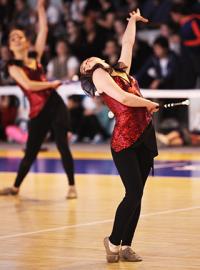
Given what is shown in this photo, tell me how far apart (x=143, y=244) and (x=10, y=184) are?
14.6ft

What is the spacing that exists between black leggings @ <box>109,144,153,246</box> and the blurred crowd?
28.4 feet

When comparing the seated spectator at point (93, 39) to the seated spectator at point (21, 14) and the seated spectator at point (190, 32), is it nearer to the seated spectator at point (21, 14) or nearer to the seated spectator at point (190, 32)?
the seated spectator at point (190, 32)

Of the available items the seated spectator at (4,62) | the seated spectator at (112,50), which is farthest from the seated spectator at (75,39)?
the seated spectator at (4,62)

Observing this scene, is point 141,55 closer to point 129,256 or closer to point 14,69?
point 14,69

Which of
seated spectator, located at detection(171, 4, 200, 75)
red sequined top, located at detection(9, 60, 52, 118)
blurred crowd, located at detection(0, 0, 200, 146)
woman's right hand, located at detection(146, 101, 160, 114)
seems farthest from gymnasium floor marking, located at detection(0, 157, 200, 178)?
woman's right hand, located at detection(146, 101, 160, 114)

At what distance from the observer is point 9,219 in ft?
30.8

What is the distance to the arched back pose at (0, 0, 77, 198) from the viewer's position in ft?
35.8

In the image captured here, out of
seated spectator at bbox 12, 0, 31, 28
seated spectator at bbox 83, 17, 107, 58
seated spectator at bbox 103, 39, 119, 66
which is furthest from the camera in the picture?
seated spectator at bbox 12, 0, 31, 28

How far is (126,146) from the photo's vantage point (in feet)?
23.9

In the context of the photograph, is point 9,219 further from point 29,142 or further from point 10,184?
point 10,184

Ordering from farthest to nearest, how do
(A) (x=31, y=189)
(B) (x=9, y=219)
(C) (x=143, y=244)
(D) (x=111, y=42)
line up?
1. (D) (x=111, y=42)
2. (A) (x=31, y=189)
3. (B) (x=9, y=219)
4. (C) (x=143, y=244)

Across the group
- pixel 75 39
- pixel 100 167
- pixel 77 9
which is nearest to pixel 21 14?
pixel 77 9

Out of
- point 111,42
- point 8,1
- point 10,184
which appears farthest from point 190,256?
point 8,1

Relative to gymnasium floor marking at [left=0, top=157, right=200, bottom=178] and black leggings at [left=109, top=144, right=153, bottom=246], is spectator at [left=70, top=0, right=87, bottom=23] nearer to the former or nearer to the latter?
gymnasium floor marking at [left=0, top=157, right=200, bottom=178]
